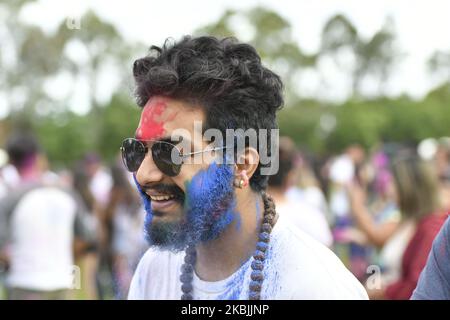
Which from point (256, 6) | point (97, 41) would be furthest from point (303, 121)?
point (97, 41)

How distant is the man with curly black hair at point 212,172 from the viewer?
7.11 ft

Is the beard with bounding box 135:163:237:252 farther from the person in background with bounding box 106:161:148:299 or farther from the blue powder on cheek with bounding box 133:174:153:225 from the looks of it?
the person in background with bounding box 106:161:148:299

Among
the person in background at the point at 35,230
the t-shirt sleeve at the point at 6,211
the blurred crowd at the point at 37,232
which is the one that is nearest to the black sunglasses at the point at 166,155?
the blurred crowd at the point at 37,232

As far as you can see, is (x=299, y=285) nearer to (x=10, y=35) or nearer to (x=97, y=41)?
(x=97, y=41)

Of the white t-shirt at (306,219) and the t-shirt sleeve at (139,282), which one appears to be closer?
the t-shirt sleeve at (139,282)

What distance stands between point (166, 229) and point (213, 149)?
30cm

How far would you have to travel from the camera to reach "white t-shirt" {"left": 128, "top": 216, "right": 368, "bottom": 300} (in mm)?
2031

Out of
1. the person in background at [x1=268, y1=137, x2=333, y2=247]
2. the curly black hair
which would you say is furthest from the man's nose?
the person in background at [x1=268, y1=137, x2=333, y2=247]

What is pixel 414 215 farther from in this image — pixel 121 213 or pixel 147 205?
pixel 121 213

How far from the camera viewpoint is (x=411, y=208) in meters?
4.66

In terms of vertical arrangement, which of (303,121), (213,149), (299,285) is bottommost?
(299,285)

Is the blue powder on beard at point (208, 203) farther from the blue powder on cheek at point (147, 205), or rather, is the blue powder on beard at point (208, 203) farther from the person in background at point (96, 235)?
the person in background at point (96, 235)

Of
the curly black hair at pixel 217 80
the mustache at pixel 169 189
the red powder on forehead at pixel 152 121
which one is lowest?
the mustache at pixel 169 189

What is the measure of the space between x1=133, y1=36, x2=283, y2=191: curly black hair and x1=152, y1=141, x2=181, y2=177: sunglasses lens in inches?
5.3
